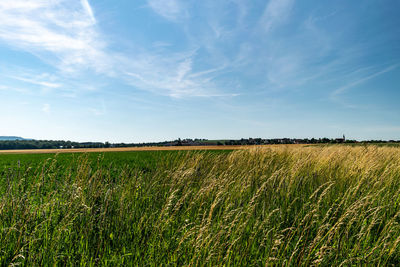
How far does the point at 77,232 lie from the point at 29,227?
65 centimetres

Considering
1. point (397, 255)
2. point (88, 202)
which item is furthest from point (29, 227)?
point (397, 255)

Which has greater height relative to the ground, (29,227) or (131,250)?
(29,227)

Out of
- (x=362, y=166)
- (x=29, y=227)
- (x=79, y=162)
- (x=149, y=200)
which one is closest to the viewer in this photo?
(x=29, y=227)

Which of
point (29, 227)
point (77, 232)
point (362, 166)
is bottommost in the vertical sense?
point (77, 232)

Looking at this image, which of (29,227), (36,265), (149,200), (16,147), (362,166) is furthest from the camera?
(16,147)

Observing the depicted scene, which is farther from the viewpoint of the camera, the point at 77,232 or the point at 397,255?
the point at 77,232

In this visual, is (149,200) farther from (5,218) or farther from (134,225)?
(5,218)

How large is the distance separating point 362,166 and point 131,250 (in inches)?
256

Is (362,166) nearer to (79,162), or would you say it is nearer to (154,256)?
(154,256)

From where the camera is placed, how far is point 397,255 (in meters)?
3.22

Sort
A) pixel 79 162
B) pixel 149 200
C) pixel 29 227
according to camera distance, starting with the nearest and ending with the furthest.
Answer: pixel 29 227 → pixel 149 200 → pixel 79 162

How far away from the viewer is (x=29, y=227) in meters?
3.18

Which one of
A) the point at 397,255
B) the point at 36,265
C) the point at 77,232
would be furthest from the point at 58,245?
the point at 397,255

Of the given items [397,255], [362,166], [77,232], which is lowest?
[397,255]
